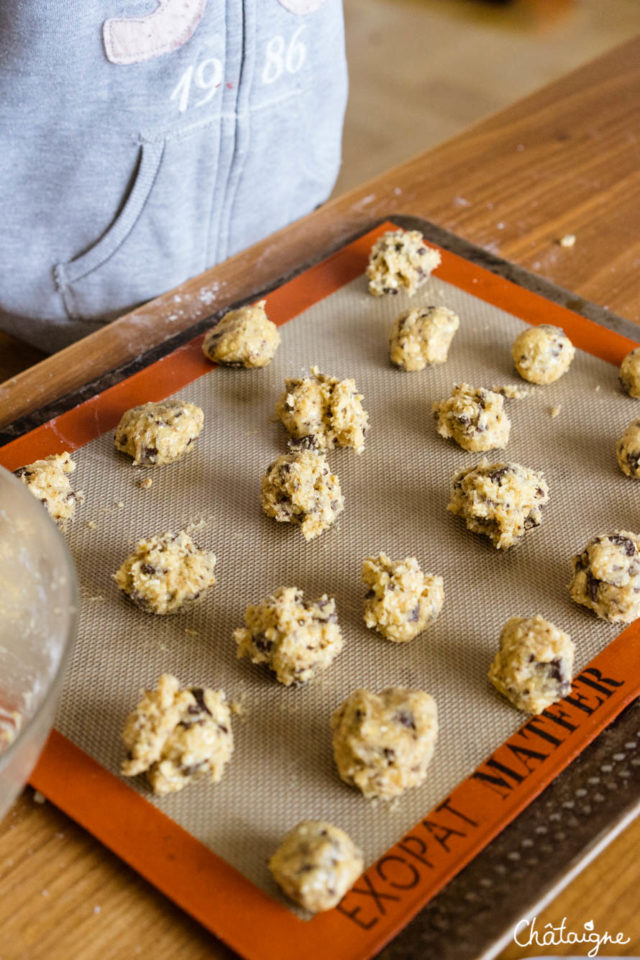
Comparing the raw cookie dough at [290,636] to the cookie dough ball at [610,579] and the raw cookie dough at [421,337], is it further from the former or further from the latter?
the raw cookie dough at [421,337]

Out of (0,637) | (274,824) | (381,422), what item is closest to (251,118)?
(381,422)

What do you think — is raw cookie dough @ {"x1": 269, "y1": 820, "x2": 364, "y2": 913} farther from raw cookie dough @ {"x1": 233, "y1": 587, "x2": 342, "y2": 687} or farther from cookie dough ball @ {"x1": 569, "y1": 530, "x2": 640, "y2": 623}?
cookie dough ball @ {"x1": 569, "y1": 530, "x2": 640, "y2": 623}

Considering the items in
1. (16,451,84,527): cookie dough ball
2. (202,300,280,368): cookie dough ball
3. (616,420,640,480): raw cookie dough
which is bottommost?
(16,451,84,527): cookie dough ball

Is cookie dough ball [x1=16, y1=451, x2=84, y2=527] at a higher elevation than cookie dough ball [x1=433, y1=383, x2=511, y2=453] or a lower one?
lower

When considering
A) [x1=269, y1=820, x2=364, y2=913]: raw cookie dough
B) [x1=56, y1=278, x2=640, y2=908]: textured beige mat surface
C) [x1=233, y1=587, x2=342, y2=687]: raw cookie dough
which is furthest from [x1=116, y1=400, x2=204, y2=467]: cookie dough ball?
[x1=269, y1=820, x2=364, y2=913]: raw cookie dough

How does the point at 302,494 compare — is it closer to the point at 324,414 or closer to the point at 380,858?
the point at 324,414

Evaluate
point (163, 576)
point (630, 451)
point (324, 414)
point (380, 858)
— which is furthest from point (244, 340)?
point (380, 858)

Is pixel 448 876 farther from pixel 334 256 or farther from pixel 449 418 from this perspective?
pixel 334 256
